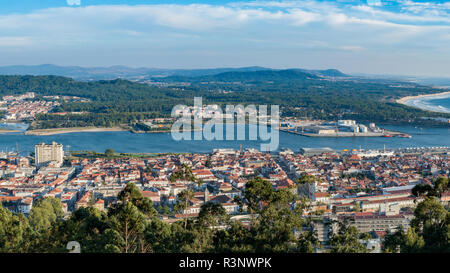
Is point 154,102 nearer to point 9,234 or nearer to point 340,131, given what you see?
point 340,131

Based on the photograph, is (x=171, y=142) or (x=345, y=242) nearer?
(x=345, y=242)

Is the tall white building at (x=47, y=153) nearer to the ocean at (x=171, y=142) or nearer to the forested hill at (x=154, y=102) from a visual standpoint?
the ocean at (x=171, y=142)

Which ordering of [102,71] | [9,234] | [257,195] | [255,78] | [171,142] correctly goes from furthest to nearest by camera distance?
[102,71]
[255,78]
[171,142]
[257,195]
[9,234]

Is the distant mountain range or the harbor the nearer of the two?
the harbor

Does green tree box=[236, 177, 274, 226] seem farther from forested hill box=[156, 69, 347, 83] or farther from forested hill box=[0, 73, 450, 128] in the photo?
forested hill box=[156, 69, 347, 83]

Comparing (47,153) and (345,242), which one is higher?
(345,242)

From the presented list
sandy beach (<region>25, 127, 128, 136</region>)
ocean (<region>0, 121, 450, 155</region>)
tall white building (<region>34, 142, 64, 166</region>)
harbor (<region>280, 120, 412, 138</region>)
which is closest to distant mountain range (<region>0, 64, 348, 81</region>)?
harbor (<region>280, 120, 412, 138</region>)

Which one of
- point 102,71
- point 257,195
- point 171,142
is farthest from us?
point 102,71

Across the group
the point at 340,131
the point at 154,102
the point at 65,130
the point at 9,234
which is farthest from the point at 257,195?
the point at 154,102
